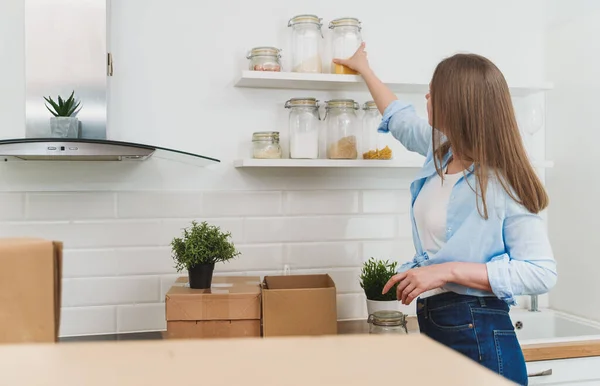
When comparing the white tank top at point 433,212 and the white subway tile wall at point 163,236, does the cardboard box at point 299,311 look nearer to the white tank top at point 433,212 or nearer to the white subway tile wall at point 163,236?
the white tank top at point 433,212

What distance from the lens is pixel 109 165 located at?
2.08 m

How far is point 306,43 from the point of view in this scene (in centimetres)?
215

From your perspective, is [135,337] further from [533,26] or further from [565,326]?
[533,26]

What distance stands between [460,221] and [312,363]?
1.44m

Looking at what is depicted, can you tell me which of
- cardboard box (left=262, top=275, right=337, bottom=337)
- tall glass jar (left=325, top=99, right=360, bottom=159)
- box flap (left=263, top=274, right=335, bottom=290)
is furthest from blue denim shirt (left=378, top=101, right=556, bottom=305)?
tall glass jar (left=325, top=99, right=360, bottom=159)

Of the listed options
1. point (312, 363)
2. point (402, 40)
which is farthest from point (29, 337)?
point (402, 40)

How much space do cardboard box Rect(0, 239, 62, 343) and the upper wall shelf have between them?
1.78m

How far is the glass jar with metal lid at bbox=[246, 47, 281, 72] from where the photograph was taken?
207 centimetres

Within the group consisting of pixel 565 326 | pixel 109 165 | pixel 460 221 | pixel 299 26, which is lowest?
pixel 565 326

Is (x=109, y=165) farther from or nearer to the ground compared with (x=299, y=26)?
nearer to the ground

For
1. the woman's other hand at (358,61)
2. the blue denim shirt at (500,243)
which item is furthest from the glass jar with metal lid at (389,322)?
the woman's other hand at (358,61)

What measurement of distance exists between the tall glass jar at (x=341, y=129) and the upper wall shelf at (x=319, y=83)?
78 millimetres

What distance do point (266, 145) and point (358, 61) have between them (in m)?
0.43

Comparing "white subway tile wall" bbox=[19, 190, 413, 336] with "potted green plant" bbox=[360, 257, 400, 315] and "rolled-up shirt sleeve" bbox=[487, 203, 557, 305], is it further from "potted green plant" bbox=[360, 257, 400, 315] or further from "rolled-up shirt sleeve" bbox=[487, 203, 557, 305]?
"rolled-up shirt sleeve" bbox=[487, 203, 557, 305]
